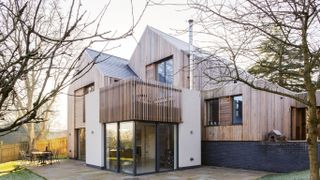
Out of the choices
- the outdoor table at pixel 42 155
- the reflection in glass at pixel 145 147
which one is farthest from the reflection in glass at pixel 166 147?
the outdoor table at pixel 42 155

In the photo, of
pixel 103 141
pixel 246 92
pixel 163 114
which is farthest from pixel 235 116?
pixel 103 141

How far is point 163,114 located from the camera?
48.0 ft

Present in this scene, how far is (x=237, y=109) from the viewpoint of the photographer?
1598 cm

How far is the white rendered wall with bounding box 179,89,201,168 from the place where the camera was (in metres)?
15.4

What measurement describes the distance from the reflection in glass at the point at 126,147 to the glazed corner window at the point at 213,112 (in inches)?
198

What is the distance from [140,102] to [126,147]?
1.99 m

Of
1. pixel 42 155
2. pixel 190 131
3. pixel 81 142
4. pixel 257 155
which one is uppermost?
pixel 190 131

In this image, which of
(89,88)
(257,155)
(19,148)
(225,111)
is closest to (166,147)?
(225,111)

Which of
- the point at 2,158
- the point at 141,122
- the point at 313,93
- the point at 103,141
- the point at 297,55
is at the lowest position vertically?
the point at 2,158

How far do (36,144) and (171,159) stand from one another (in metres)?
15.5

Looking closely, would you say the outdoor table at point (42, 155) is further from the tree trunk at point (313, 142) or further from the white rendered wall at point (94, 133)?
the tree trunk at point (313, 142)

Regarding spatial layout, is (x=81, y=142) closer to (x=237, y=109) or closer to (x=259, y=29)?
(x=237, y=109)

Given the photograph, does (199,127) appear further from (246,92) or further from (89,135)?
(89,135)

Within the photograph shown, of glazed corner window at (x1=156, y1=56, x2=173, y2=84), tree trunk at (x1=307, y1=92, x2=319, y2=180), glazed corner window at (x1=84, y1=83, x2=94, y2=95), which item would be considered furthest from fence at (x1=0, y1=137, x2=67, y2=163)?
tree trunk at (x1=307, y1=92, x2=319, y2=180)
